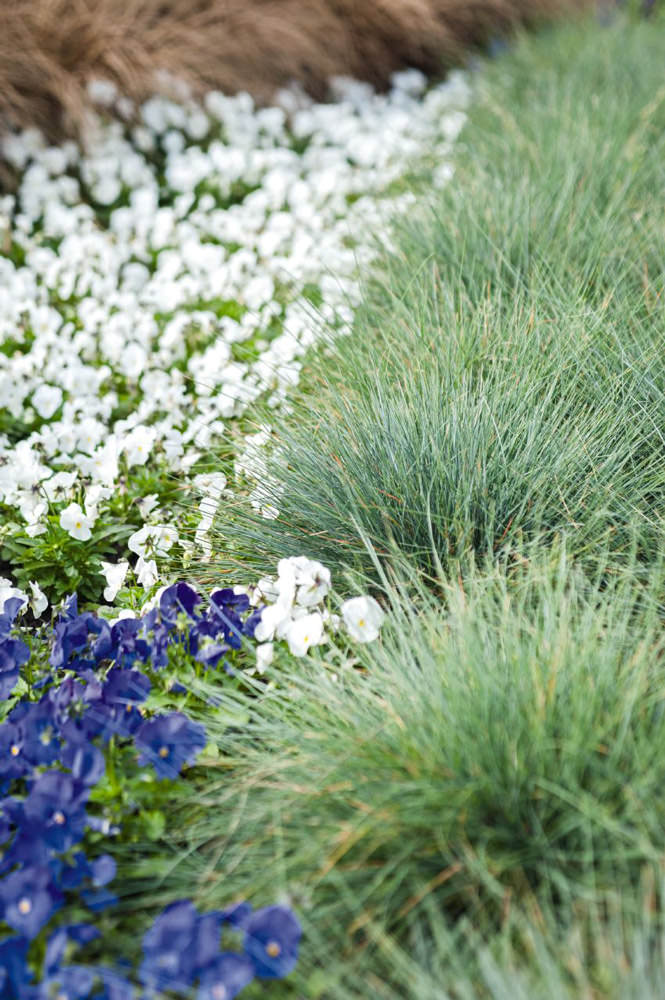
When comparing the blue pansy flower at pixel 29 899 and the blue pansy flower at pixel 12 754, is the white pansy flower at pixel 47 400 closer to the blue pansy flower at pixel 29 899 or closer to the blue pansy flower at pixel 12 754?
the blue pansy flower at pixel 12 754

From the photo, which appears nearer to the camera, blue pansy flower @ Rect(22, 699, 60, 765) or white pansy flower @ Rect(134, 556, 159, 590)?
blue pansy flower @ Rect(22, 699, 60, 765)

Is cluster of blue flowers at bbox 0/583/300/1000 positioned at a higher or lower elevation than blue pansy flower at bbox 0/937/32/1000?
higher

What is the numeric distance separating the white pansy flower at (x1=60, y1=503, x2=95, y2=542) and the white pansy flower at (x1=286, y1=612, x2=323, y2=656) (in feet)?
2.63

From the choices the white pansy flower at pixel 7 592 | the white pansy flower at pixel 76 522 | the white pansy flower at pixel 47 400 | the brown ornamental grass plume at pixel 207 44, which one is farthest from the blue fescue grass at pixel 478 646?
the brown ornamental grass plume at pixel 207 44

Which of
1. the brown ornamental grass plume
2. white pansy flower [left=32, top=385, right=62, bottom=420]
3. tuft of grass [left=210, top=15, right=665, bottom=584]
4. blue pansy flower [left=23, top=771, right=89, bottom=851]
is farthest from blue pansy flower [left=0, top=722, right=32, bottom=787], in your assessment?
the brown ornamental grass plume

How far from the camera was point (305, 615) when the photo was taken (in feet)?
6.19

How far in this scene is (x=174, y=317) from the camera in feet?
11.9

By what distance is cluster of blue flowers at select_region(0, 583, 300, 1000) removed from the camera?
131 cm

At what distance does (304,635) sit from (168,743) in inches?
13.6

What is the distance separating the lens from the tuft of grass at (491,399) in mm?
2111

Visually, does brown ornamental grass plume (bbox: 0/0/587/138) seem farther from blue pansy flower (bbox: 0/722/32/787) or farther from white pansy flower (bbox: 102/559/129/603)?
blue pansy flower (bbox: 0/722/32/787)

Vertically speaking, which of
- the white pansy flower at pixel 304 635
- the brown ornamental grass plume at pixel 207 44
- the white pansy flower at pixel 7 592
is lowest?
the white pansy flower at pixel 7 592

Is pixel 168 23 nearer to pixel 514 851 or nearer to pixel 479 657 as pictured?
pixel 479 657

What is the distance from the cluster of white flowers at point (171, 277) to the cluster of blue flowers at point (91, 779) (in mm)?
291
